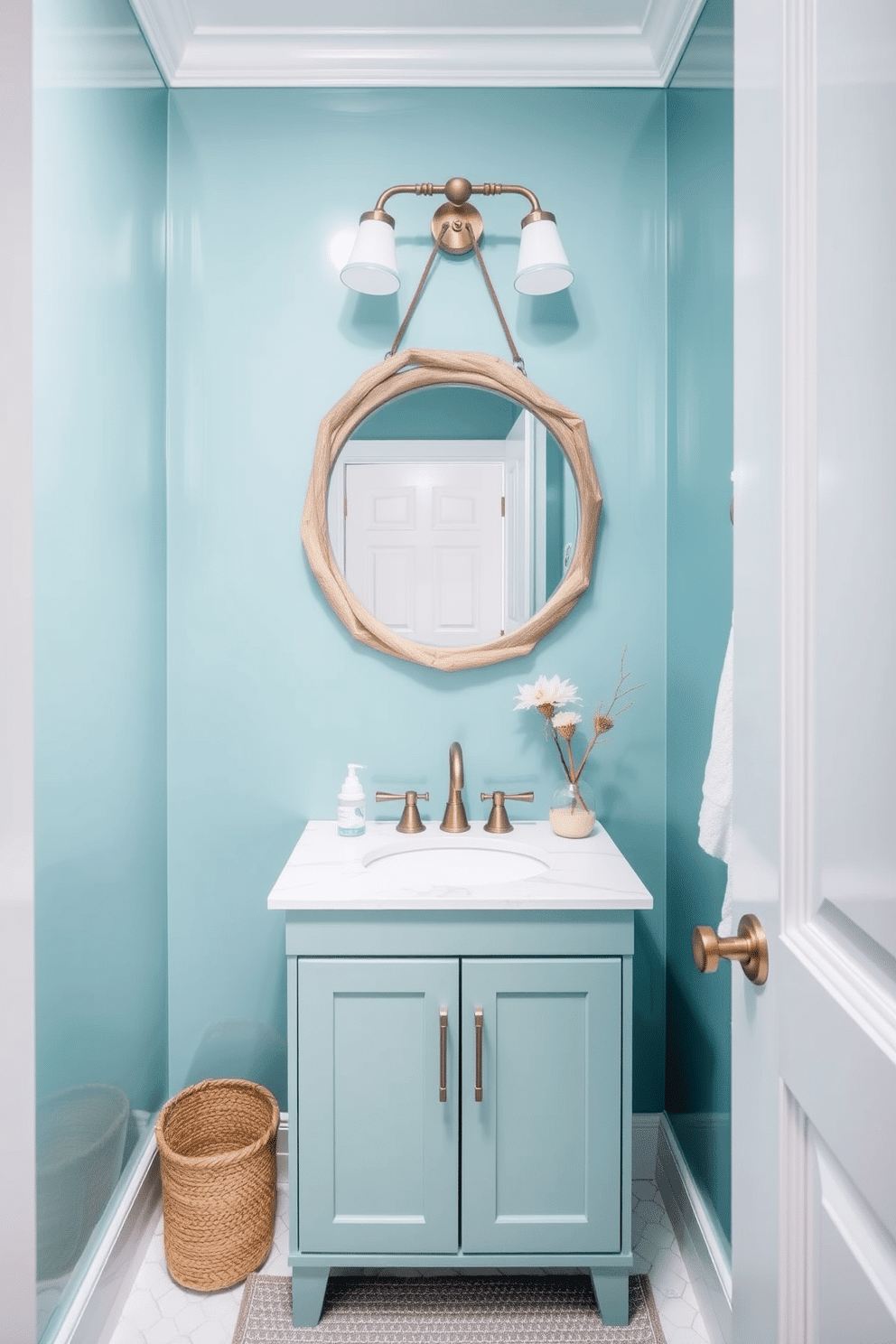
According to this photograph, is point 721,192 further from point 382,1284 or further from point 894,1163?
point 382,1284

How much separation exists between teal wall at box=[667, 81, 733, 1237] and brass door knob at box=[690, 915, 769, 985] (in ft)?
2.42

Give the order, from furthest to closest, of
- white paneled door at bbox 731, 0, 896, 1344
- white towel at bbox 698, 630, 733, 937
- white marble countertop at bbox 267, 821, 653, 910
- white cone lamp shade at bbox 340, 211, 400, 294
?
white cone lamp shade at bbox 340, 211, 400, 294, white marble countertop at bbox 267, 821, 653, 910, white towel at bbox 698, 630, 733, 937, white paneled door at bbox 731, 0, 896, 1344

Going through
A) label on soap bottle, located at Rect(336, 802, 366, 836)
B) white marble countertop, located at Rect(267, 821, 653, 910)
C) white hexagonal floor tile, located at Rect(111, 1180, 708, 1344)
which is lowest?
white hexagonal floor tile, located at Rect(111, 1180, 708, 1344)

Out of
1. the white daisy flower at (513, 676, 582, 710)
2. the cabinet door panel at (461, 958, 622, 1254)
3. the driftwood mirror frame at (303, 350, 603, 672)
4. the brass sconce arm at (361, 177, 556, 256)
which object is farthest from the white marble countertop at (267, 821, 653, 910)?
the brass sconce arm at (361, 177, 556, 256)

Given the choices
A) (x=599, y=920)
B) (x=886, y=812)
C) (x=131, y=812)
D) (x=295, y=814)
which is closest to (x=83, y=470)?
(x=131, y=812)

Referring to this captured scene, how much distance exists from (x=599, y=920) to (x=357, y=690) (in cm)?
73

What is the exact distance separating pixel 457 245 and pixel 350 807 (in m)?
1.20

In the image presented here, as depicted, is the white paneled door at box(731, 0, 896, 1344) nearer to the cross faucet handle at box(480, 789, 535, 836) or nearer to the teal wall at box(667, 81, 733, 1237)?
the teal wall at box(667, 81, 733, 1237)

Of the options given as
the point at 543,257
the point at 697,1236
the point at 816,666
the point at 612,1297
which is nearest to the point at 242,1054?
the point at 612,1297

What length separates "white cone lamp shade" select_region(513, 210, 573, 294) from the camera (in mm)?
1620

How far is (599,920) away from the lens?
138 cm

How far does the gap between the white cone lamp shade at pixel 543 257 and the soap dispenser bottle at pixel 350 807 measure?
1048 millimetres

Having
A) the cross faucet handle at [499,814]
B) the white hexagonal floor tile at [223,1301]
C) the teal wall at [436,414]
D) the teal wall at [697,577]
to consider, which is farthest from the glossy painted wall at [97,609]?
the teal wall at [697,577]

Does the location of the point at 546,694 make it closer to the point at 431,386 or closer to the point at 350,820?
the point at 350,820
